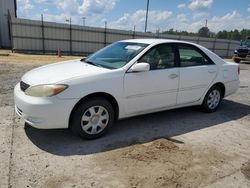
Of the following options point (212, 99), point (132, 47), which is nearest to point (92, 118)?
point (132, 47)

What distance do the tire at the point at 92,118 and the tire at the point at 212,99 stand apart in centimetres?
252

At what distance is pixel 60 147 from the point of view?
409 cm

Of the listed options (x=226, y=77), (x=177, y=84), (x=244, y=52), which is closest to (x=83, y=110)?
(x=177, y=84)

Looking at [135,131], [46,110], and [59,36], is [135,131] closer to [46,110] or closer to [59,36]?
[46,110]

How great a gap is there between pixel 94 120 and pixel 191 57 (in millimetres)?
2565

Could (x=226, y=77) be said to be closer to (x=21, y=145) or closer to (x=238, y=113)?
(x=238, y=113)

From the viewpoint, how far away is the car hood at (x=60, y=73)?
4090 millimetres

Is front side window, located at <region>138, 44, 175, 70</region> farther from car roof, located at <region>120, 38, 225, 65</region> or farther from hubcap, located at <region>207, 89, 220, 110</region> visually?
hubcap, located at <region>207, 89, 220, 110</region>

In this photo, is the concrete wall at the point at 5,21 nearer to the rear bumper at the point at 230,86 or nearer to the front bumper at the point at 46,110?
the rear bumper at the point at 230,86

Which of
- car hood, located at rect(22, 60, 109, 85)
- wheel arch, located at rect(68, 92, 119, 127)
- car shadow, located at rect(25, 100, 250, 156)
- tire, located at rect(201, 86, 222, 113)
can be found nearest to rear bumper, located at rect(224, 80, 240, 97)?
tire, located at rect(201, 86, 222, 113)

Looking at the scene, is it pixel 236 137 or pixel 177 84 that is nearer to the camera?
pixel 236 137

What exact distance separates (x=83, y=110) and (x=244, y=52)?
65.9 feet

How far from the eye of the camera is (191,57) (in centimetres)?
564

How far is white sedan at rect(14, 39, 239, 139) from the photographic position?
3.97 m
